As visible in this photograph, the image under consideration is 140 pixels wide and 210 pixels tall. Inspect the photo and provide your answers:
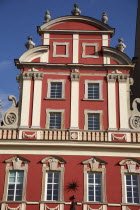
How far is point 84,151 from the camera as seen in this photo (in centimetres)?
2145

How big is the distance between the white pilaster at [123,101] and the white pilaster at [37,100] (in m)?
4.62

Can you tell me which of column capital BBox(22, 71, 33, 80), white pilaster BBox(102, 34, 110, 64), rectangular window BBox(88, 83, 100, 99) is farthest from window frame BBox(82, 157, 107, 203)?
white pilaster BBox(102, 34, 110, 64)

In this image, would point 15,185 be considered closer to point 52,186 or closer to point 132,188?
point 52,186

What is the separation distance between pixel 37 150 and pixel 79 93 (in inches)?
167

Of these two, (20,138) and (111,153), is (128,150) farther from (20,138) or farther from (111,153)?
(20,138)

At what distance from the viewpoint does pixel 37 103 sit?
22766 mm

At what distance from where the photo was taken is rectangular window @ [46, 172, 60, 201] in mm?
20452

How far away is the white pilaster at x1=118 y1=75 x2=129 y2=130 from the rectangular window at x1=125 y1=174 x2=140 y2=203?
276cm

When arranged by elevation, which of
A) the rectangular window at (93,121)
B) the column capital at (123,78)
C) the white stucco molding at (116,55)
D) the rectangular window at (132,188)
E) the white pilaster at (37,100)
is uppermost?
the white stucco molding at (116,55)

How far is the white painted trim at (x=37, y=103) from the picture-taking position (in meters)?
22.2

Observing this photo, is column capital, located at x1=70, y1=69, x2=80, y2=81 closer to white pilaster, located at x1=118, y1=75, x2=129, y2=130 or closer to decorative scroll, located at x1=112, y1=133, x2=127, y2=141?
white pilaster, located at x1=118, y1=75, x2=129, y2=130

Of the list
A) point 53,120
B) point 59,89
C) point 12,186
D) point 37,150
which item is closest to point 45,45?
point 59,89

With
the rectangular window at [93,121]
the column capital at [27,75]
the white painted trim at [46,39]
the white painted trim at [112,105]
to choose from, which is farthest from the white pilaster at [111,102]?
the column capital at [27,75]

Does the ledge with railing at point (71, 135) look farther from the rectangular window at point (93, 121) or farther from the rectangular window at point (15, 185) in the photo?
the rectangular window at point (15, 185)
